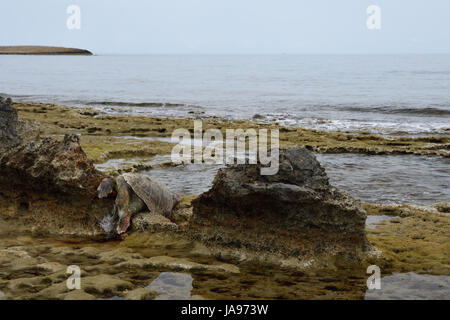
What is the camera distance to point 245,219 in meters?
5.57

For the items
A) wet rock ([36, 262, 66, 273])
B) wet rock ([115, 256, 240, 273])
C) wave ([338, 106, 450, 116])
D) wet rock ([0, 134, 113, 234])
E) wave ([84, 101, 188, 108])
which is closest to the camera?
wet rock ([36, 262, 66, 273])

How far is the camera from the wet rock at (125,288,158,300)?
14.2 ft

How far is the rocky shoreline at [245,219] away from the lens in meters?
5.30

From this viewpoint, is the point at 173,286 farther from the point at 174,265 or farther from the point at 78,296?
the point at 78,296

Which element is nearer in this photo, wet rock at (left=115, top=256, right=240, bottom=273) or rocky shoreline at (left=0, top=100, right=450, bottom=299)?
wet rock at (left=115, top=256, right=240, bottom=273)

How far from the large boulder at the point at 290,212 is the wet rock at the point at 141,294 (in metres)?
1.39

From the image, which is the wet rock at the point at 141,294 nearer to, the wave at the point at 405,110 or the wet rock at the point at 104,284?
the wet rock at the point at 104,284

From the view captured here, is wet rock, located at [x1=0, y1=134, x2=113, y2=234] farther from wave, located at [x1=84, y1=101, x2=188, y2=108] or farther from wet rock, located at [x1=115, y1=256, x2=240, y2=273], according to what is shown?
wave, located at [x1=84, y1=101, x2=188, y2=108]

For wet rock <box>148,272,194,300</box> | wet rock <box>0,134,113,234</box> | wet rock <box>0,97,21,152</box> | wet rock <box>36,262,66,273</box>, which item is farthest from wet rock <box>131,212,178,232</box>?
wet rock <box>0,97,21,152</box>

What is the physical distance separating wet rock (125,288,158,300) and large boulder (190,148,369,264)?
4.56 ft

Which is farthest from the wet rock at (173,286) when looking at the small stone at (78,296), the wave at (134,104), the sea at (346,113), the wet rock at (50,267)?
the wave at (134,104)

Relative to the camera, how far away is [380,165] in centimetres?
1242

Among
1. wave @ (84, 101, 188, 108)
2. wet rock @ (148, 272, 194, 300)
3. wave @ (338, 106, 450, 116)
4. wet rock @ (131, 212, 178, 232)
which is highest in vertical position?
wave @ (84, 101, 188, 108)

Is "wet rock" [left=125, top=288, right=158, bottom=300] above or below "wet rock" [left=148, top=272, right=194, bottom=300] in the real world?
above
